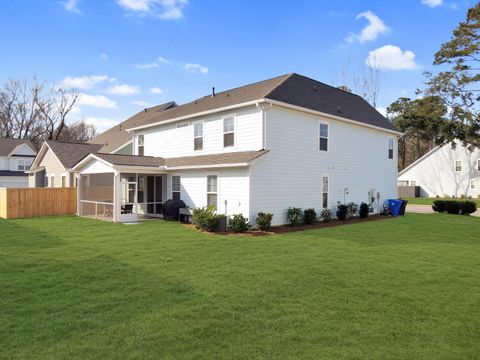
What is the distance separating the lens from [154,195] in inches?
779

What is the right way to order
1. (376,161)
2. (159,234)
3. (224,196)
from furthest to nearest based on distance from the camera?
(376,161), (224,196), (159,234)

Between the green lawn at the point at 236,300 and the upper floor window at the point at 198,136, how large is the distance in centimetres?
757

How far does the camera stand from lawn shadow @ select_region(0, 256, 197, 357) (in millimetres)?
4773

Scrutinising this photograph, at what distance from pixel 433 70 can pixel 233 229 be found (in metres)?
36.6

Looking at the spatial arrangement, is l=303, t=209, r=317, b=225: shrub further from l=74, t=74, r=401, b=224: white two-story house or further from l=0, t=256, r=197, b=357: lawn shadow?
l=0, t=256, r=197, b=357: lawn shadow

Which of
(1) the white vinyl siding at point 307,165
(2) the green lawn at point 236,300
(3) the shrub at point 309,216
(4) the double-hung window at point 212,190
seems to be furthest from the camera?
(3) the shrub at point 309,216

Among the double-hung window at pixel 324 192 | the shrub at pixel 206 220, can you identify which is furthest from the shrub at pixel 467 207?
the shrub at pixel 206 220

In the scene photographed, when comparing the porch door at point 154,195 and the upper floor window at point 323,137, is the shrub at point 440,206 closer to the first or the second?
the upper floor window at point 323,137

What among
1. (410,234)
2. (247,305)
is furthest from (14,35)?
(410,234)

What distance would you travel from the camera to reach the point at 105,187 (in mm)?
23500

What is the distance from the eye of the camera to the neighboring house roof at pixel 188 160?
48.2 ft

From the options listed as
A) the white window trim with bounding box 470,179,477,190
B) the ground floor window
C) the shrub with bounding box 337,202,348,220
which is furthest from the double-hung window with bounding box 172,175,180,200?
the white window trim with bounding box 470,179,477,190

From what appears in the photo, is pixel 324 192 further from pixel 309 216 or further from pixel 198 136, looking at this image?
pixel 198 136

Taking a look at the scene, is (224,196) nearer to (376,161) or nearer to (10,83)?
(376,161)
